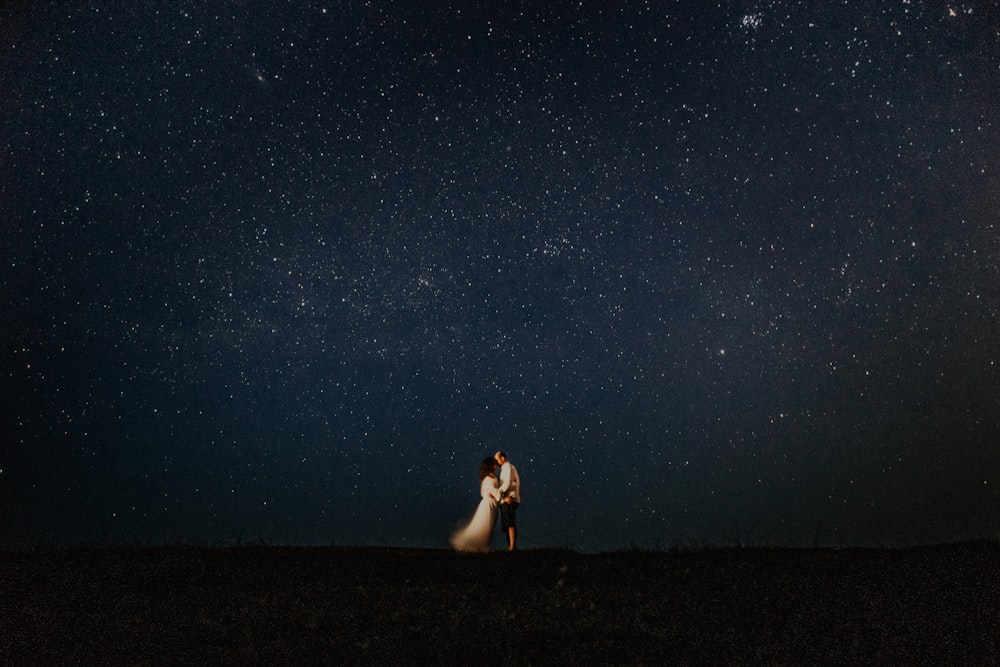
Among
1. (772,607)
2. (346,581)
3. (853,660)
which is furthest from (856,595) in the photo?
(346,581)

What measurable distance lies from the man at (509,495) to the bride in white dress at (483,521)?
292 millimetres

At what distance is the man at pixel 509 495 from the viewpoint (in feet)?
53.0

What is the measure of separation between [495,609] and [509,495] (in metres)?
5.87

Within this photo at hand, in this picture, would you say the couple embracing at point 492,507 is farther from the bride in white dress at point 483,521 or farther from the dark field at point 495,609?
the dark field at point 495,609

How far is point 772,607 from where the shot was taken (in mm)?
10742

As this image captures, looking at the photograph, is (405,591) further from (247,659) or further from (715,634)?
(715,634)

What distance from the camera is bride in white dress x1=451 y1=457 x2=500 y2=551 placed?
651 inches

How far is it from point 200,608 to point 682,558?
7842 mm

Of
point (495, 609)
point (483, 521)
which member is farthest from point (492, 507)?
point (495, 609)

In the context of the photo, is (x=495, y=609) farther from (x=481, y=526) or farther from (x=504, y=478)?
(x=481, y=526)

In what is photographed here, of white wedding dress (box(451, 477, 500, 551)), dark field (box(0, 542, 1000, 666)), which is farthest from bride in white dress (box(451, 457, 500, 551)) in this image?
dark field (box(0, 542, 1000, 666))

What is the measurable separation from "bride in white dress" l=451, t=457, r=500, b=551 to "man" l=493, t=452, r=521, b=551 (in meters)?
0.29

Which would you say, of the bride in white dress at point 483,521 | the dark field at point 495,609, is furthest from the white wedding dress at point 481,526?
the dark field at point 495,609

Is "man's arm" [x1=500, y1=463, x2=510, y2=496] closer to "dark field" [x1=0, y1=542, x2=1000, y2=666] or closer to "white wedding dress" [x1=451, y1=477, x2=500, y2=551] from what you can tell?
"white wedding dress" [x1=451, y1=477, x2=500, y2=551]
